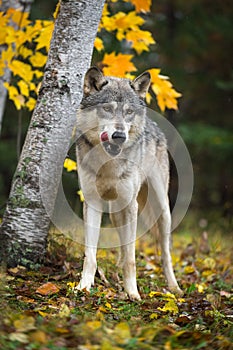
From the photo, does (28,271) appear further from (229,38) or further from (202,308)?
(229,38)

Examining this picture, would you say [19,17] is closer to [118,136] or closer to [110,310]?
[118,136]

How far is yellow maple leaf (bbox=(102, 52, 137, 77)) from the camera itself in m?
5.55

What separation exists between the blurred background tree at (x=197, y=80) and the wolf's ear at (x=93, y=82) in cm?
504

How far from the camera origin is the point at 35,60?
5.66 m

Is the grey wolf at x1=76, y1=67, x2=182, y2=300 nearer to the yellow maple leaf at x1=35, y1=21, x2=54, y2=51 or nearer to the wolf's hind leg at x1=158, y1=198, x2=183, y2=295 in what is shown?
the wolf's hind leg at x1=158, y1=198, x2=183, y2=295

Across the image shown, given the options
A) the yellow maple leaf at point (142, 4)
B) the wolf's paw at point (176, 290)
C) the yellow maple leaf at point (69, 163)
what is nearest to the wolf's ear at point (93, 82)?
the yellow maple leaf at point (69, 163)

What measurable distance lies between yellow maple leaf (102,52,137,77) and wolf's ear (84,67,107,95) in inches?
48.8

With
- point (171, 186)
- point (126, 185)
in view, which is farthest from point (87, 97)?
point (171, 186)

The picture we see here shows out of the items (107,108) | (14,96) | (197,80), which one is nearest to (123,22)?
(14,96)

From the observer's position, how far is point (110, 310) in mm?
3561

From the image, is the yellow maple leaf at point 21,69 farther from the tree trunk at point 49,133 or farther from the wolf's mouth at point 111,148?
the wolf's mouth at point 111,148

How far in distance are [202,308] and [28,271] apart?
158 cm

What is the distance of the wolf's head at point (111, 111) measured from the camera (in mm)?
4168

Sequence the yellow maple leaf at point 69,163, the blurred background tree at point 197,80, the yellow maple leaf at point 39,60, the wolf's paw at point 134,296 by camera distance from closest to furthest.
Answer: the wolf's paw at point 134,296 < the yellow maple leaf at point 69,163 < the yellow maple leaf at point 39,60 < the blurred background tree at point 197,80
